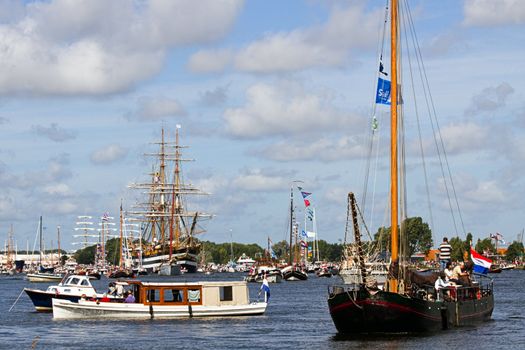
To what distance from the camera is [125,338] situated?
6400 centimetres

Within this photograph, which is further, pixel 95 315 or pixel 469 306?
pixel 95 315

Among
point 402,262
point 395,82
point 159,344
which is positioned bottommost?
point 159,344

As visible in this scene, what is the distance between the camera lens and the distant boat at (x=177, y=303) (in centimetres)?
7581

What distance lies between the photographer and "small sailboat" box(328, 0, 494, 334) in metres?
57.1

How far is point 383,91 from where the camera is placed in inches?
2399

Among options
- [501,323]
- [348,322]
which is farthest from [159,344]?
[501,323]

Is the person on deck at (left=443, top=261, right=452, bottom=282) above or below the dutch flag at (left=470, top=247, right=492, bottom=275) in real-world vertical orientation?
below

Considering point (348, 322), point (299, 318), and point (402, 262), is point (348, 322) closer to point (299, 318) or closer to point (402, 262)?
point (402, 262)

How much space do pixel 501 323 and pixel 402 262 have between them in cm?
1641

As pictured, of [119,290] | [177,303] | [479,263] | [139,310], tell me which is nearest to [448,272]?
[479,263]

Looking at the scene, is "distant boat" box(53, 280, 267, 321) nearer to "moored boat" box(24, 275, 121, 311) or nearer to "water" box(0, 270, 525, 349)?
"water" box(0, 270, 525, 349)

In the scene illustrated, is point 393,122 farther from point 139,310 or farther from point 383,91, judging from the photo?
point 139,310

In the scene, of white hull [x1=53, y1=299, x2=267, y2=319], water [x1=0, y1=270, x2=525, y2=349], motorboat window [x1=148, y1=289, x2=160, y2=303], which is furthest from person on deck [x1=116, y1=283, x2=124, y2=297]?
water [x1=0, y1=270, x2=525, y2=349]

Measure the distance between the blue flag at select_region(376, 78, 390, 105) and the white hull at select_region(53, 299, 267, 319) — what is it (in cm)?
2277
